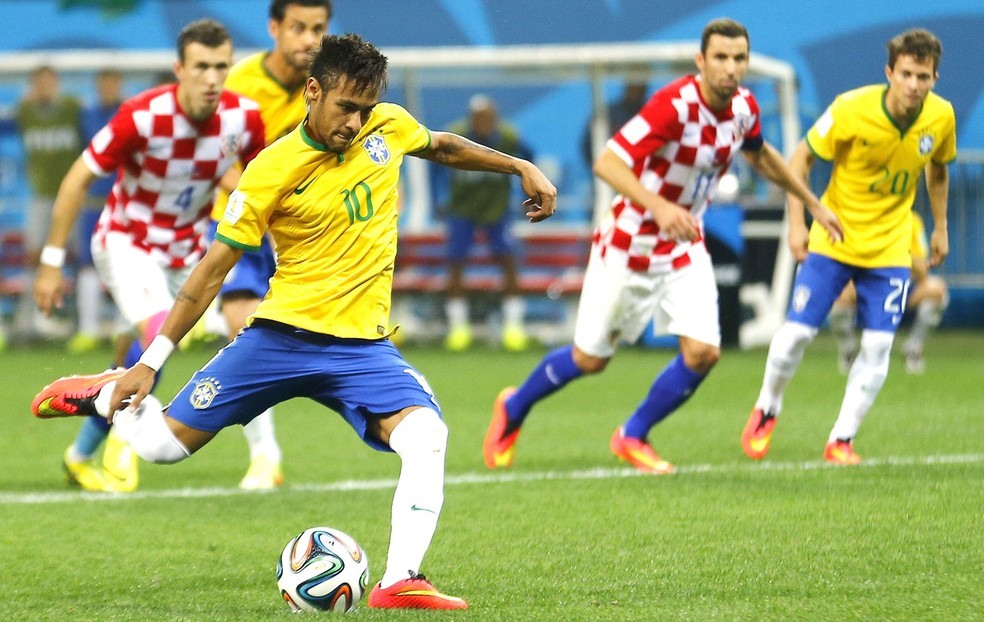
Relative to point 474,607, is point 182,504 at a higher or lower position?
lower

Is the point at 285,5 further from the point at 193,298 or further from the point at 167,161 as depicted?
the point at 193,298

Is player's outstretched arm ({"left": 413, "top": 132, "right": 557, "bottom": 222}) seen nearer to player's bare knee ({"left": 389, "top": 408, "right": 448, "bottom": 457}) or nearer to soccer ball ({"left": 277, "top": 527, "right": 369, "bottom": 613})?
player's bare knee ({"left": 389, "top": 408, "right": 448, "bottom": 457})

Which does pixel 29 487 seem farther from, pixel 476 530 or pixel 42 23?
pixel 42 23

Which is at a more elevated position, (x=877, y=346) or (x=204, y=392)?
(x=204, y=392)

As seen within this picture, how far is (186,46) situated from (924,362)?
28.4 ft

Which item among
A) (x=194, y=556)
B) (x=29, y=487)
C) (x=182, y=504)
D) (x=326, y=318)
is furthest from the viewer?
(x=29, y=487)

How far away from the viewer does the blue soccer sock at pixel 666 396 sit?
7.96 metres

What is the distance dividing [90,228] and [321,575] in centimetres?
1216

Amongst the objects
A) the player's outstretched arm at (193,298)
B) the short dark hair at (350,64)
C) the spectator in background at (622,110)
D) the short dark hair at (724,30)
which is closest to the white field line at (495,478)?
the short dark hair at (724,30)

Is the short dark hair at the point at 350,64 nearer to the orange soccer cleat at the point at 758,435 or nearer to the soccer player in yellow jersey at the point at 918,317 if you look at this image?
the orange soccer cleat at the point at 758,435

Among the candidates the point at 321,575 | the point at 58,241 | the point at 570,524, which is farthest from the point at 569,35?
the point at 321,575

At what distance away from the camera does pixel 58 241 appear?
723 centimetres

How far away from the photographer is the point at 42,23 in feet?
62.4

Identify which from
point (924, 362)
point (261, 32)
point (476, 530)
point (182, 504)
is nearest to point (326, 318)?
point (476, 530)
